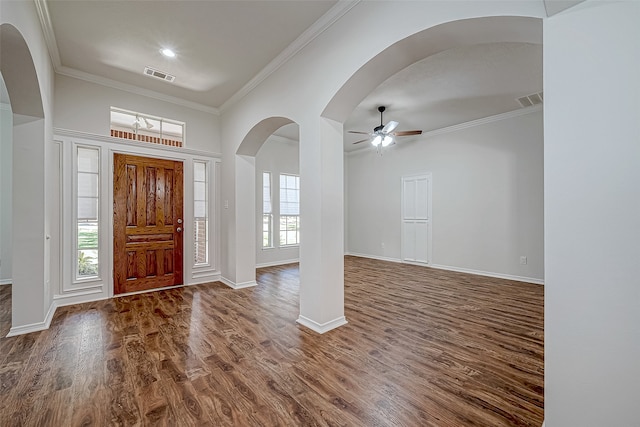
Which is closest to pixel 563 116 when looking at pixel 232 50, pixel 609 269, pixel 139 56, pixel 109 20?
pixel 609 269

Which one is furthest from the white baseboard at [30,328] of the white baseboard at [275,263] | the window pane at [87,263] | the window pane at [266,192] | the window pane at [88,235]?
the window pane at [266,192]

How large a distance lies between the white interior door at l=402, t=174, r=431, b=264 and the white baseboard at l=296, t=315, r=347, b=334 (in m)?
3.88

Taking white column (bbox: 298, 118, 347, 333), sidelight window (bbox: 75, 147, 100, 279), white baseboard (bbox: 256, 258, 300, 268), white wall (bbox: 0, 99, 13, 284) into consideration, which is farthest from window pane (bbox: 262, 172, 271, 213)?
white wall (bbox: 0, 99, 13, 284)

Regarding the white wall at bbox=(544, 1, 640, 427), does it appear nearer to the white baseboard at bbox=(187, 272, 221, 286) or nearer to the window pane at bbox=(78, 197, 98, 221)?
the white baseboard at bbox=(187, 272, 221, 286)

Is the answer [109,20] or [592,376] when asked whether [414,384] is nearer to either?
[592,376]

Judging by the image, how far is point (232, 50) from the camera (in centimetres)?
319

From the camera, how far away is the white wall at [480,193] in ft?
15.5

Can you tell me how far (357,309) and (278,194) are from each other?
12.8ft

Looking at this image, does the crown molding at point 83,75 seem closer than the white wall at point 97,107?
Yes

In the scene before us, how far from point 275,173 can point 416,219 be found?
3.53 meters

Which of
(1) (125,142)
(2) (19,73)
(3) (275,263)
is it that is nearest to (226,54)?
(2) (19,73)

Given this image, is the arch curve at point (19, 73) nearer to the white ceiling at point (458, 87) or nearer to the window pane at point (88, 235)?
the window pane at point (88, 235)

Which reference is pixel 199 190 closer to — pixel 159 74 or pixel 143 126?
pixel 143 126

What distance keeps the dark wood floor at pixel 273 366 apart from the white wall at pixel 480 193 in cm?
160
